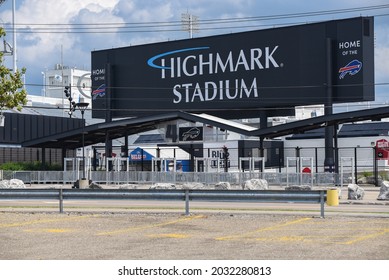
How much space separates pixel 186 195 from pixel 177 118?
33.3 m

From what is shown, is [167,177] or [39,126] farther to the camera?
[39,126]

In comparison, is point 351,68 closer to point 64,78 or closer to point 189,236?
point 189,236

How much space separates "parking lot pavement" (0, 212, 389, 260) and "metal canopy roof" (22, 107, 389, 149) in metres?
27.0

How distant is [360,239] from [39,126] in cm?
5842

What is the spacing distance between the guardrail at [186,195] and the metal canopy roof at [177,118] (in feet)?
85.6

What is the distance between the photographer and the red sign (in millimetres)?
49938

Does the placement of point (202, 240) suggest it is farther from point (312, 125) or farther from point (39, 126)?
point (39, 126)

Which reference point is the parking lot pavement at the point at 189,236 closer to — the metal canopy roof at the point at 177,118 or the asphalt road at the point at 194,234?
the asphalt road at the point at 194,234

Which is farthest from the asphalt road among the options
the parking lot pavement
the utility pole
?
the utility pole

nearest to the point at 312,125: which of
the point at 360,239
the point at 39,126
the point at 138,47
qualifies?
the point at 138,47

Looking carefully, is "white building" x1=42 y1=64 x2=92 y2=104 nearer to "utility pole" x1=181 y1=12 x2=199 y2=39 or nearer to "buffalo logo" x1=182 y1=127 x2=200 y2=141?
"utility pole" x1=181 y1=12 x2=199 y2=39

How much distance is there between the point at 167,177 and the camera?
50875 mm

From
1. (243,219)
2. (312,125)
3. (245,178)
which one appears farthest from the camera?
(312,125)

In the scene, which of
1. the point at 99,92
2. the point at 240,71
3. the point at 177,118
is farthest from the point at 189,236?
the point at 99,92
